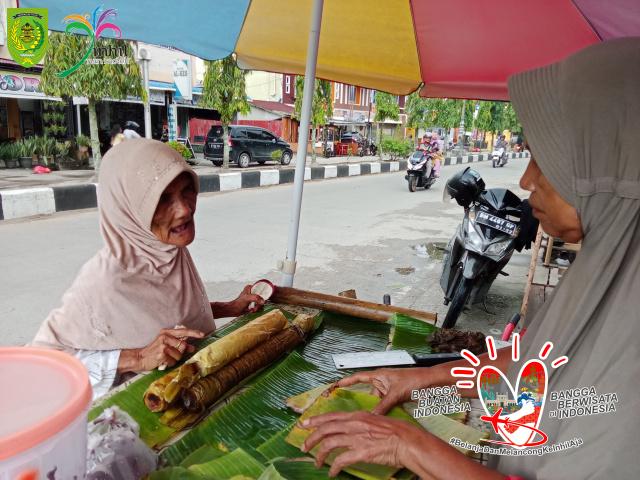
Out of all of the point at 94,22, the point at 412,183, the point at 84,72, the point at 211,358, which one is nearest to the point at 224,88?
the point at 84,72

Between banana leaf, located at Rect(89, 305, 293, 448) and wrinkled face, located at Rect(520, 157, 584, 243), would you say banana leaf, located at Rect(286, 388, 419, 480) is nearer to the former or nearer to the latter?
banana leaf, located at Rect(89, 305, 293, 448)

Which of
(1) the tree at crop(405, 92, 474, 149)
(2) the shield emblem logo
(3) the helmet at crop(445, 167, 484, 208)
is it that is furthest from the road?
(1) the tree at crop(405, 92, 474, 149)

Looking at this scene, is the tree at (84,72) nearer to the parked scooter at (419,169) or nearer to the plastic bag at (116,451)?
the parked scooter at (419,169)

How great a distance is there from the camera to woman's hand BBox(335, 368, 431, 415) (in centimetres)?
139

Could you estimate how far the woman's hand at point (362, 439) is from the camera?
104 centimetres

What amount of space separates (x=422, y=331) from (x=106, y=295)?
1.26 meters

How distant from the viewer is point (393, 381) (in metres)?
1.43

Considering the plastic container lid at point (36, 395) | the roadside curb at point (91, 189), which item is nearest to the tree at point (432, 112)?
the roadside curb at point (91, 189)

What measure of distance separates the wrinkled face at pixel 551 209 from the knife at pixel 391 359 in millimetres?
808

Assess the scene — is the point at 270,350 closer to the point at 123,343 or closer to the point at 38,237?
the point at 123,343

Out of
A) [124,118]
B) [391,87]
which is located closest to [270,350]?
[391,87]

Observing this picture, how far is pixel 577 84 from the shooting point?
836mm

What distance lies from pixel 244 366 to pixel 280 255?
4723 millimetres

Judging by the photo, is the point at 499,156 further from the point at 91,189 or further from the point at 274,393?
the point at 274,393
